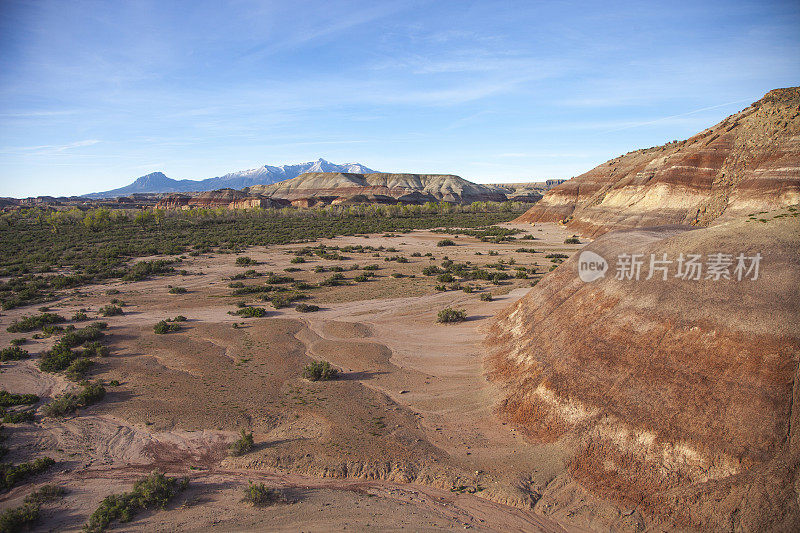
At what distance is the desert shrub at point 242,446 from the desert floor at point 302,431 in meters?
0.18

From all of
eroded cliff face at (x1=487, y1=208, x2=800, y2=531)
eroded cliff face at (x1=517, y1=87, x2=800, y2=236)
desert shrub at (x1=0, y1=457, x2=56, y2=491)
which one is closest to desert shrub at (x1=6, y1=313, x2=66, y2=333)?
desert shrub at (x1=0, y1=457, x2=56, y2=491)

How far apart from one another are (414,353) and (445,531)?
28.1ft

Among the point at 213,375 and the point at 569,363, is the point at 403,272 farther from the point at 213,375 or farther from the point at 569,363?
the point at 569,363

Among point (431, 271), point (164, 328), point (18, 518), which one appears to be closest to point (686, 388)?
point (18, 518)

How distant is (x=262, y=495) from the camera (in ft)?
26.2

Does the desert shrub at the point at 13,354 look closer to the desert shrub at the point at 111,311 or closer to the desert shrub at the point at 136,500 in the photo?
the desert shrub at the point at 111,311

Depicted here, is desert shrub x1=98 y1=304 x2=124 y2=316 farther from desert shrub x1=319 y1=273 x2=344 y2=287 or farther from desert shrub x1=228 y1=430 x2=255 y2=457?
desert shrub x1=228 y1=430 x2=255 y2=457

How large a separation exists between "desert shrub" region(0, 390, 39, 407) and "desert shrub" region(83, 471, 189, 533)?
6784mm

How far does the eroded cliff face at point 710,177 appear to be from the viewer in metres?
32.4

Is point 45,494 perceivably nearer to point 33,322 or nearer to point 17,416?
point 17,416

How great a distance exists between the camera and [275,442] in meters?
10.2

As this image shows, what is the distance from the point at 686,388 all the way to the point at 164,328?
2004 centimetres

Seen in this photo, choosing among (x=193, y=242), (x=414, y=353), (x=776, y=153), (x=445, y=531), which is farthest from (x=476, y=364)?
(x=193, y=242)

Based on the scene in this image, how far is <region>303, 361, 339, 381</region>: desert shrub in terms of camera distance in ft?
44.9
